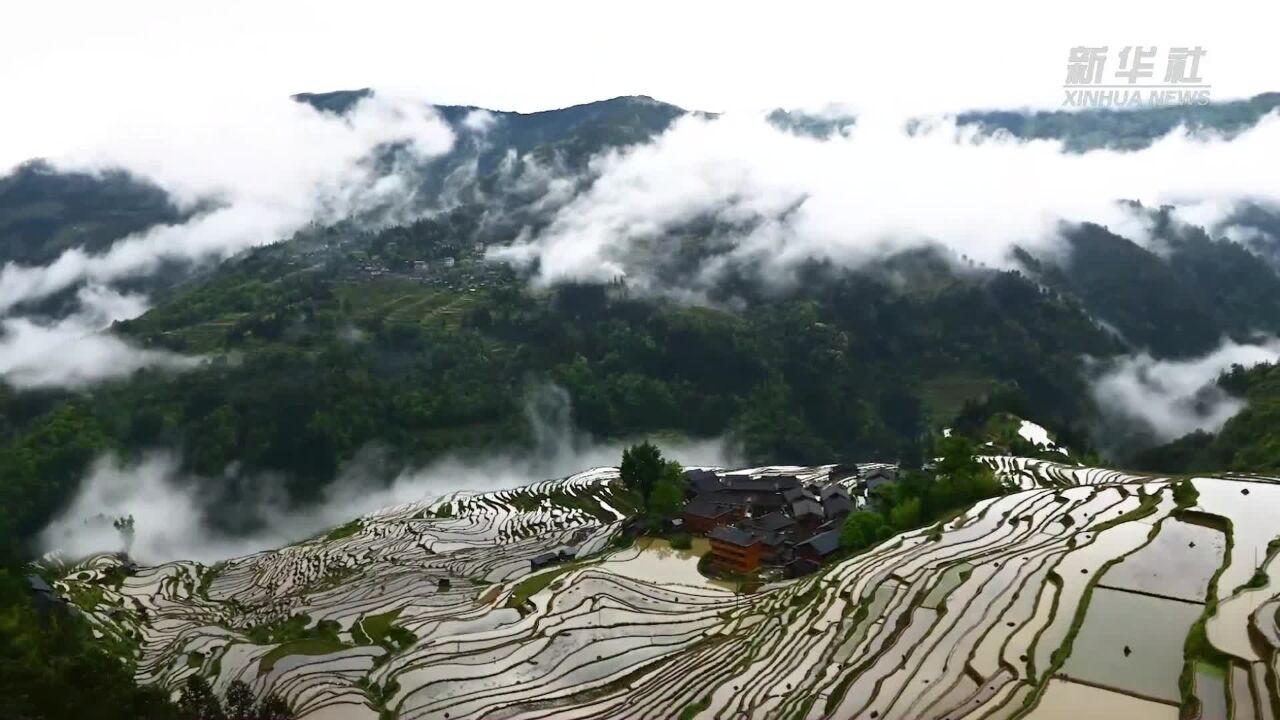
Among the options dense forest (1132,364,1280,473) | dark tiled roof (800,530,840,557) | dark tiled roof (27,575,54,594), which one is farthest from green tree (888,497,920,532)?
dark tiled roof (27,575,54,594)

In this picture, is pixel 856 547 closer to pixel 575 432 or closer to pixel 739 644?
pixel 739 644

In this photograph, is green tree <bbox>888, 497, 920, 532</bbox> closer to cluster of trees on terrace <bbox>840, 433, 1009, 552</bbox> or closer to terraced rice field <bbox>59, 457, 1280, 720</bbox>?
cluster of trees on terrace <bbox>840, 433, 1009, 552</bbox>

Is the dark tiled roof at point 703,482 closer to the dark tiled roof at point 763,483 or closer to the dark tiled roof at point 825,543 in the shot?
the dark tiled roof at point 763,483

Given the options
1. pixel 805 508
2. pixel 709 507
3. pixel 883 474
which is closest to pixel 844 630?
pixel 805 508

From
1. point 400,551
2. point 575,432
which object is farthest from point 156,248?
point 400,551

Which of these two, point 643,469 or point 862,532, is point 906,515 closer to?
point 862,532

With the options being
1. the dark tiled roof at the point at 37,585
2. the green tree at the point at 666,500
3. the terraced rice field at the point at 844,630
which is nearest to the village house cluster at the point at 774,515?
the green tree at the point at 666,500
